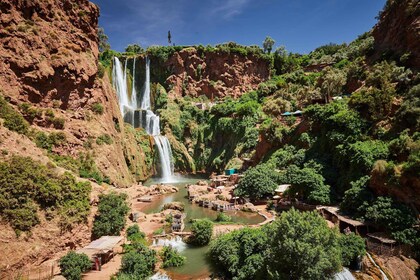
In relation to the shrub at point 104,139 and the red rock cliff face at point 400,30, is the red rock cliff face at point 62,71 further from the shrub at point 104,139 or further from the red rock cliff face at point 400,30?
the red rock cliff face at point 400,30

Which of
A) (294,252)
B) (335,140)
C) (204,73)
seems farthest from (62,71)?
(204,73)

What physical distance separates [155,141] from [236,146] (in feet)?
Answer: 53.3

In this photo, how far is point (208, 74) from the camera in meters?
71.5

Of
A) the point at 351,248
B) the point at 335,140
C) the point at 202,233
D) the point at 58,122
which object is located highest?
the point at 58,122

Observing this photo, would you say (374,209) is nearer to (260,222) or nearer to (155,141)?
(260,222)

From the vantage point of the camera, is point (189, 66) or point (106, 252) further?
point (189, 66)

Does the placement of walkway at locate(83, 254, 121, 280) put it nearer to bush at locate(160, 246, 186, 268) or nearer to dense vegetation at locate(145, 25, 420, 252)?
bush at locate(160, 246, 186, 268)

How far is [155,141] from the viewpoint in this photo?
5569 centimetres

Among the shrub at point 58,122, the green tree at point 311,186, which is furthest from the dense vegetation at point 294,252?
the shrub at point 58,122

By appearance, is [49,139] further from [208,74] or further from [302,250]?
[208,74]

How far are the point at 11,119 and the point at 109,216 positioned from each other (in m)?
11.9

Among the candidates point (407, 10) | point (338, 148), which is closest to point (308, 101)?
point (407, 10)

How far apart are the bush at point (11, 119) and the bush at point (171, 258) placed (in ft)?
53.8

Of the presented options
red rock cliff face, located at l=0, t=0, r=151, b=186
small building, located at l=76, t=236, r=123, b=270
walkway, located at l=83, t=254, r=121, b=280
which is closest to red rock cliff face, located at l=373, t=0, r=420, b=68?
small building, located at l=76, t=236, r=123, b=270
